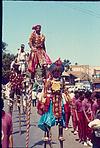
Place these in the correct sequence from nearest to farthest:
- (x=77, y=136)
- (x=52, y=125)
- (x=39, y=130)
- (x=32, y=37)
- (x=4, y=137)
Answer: (x=4, y=137)
(x=32, y=37)
(x=52, y=125)
(x=39, y=130)
(x=77, y=136)

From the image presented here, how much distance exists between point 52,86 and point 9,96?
63cm

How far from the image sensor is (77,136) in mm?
6609

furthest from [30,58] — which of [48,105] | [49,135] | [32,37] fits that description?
[49,135]

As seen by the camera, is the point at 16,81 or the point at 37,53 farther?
the point at 16,81

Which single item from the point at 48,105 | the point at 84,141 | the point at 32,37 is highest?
the point at 32,37

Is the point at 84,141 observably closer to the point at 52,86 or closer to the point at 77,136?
the point at 77,136

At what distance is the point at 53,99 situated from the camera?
5.18 meters

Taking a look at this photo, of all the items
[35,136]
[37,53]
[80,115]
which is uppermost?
[37,53]

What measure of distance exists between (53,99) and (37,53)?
0.61 meters

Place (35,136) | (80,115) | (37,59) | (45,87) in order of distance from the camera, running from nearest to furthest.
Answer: (37,59)
(45,87)
(35,136)
(80,115)

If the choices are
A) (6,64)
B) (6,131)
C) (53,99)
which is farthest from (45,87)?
(6,131)

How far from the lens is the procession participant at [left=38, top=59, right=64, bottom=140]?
5.13 metres

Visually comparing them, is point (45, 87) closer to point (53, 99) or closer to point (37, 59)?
point (53, 99)

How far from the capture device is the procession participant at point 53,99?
5.13 meters
